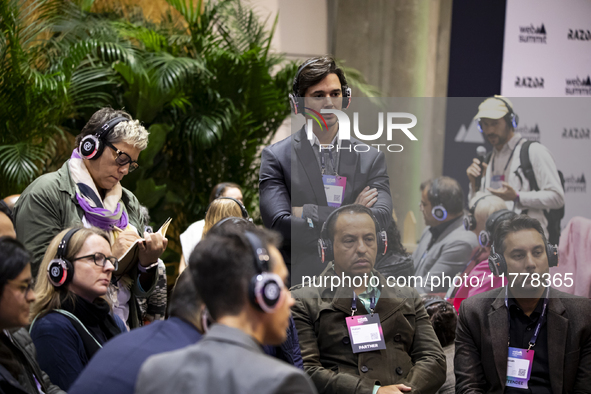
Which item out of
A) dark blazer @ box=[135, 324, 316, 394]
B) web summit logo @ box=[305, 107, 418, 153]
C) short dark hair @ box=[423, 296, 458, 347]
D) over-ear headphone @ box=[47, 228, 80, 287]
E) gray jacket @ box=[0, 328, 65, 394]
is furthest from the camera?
short dark hair @ box=[423, 296, 458, 347]

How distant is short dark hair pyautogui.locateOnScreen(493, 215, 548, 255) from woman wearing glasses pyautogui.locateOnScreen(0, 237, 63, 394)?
1.88m

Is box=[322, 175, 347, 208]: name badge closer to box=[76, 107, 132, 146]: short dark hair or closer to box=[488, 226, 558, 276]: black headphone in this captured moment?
box=[488, 226, 558, 276]: black headphone

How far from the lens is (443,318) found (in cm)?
320

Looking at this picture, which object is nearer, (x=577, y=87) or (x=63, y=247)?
(x=63, y=247)

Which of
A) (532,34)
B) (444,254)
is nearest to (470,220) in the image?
(444,254)

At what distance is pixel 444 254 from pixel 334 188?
0.59 metres

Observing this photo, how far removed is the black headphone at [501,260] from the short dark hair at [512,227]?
2cm

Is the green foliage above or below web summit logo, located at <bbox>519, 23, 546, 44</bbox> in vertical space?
below

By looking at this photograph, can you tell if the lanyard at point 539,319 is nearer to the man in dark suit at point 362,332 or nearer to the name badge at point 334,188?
the man in dark suit at point 362,332

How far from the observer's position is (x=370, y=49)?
7160 millimetres

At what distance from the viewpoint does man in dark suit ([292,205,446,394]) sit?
2.62 metres

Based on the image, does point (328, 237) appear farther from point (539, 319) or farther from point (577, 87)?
point (577, 87)

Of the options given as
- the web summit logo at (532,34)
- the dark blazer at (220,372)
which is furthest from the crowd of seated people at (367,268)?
the web summit logo at (532,34)

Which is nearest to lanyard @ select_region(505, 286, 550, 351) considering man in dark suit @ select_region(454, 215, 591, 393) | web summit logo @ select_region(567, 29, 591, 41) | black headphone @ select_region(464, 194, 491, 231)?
man in dark suit @ select_region(454, 215, 591, 393)
